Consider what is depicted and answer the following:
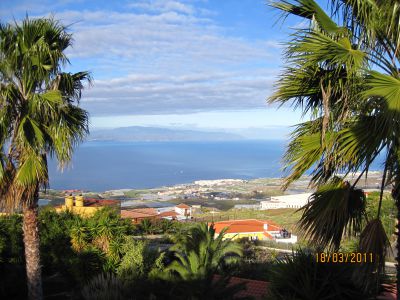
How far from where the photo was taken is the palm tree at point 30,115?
6.89 m

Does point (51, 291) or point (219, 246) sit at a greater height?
point (219, 246)

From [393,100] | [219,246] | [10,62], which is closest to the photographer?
[393,100]

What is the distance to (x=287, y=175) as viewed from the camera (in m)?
4.16

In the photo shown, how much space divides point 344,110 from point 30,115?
16.9 feet

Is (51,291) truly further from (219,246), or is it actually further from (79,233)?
(219,246)

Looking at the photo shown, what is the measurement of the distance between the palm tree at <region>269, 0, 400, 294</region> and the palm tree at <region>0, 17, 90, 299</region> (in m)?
4.12

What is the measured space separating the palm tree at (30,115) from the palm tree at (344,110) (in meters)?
4.12

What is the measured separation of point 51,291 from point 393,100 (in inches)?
402

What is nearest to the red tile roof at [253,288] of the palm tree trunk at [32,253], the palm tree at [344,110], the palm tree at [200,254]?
the palm tree at [200,254]

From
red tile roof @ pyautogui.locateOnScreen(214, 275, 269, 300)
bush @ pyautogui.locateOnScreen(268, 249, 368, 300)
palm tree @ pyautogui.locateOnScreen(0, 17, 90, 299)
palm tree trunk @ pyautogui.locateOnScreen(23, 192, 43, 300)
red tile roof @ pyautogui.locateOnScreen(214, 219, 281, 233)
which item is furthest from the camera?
red tile roof @ pyautogui.locateOnScreen(214, 219, 281, 233)

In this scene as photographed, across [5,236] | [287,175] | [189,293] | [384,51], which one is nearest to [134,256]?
[189,293]

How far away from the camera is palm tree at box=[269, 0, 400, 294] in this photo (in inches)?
135

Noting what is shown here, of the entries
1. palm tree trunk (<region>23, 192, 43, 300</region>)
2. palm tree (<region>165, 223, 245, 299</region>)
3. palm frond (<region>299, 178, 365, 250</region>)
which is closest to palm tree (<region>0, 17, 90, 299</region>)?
palm tree trunk (<region>23, 192, 43, 300</region>)

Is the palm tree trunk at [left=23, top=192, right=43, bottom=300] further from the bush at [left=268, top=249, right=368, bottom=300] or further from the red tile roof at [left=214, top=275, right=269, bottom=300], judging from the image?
the bush at [left=268, top=249, right=368, bottom=300]
